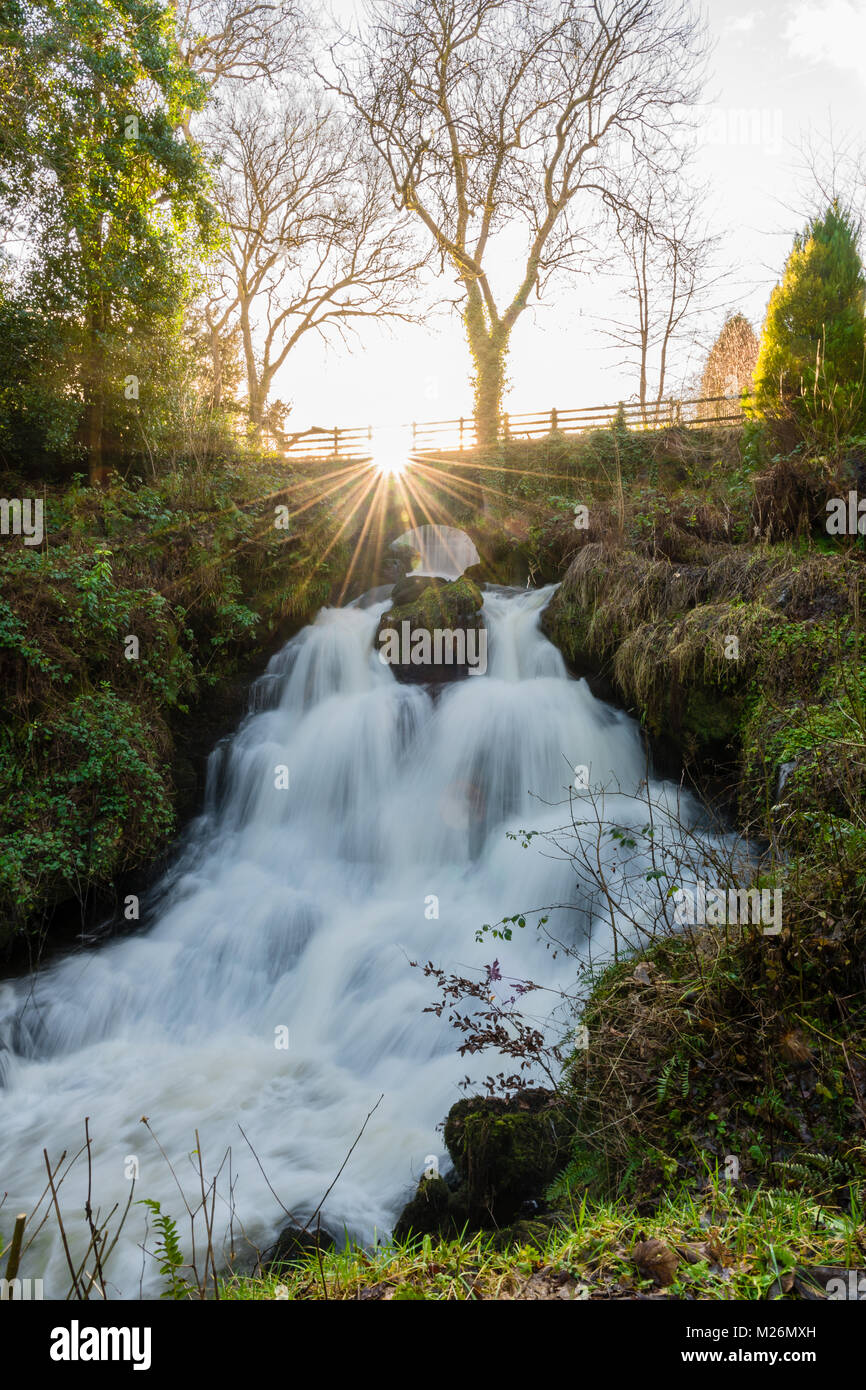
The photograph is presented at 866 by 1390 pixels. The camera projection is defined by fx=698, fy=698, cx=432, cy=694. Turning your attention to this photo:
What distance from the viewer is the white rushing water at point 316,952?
15.1 feet

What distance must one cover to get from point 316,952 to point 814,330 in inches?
428

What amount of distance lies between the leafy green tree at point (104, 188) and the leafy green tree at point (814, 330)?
968cm

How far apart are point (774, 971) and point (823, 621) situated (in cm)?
440

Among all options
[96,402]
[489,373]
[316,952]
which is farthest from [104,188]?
[316,952]

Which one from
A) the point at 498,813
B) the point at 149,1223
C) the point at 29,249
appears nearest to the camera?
the point at 149,1223

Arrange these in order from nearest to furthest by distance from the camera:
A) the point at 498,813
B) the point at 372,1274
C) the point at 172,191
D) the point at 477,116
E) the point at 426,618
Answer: the point at 372,1274, the point at 498,813, the point at 426,618, the point at 172,191, the point at 477,116

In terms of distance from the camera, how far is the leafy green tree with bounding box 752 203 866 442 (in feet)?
31.4

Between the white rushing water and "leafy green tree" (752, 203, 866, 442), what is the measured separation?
15.9 feet

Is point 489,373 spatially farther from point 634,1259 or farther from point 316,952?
point 634,1259

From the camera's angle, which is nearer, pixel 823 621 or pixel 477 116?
pixel 823 621

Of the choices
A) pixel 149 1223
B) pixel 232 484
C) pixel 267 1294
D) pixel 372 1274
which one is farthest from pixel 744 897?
pixel 232 484

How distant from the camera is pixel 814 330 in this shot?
10.2 meters

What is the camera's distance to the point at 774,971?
10.8 ft

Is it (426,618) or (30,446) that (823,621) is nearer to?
(426,618)
